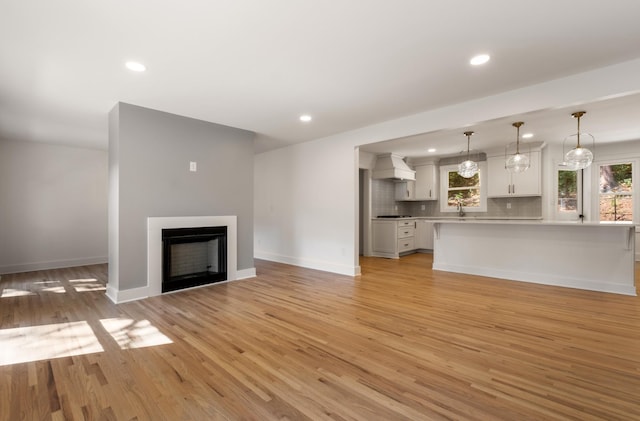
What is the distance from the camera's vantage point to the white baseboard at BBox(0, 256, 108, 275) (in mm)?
5559

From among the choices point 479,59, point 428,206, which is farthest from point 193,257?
point 428,206

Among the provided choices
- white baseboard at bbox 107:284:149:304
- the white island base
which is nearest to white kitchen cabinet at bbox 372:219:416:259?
the white island base

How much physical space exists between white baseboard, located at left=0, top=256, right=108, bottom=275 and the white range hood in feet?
21.1

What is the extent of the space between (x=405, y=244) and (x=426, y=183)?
1.78 metres

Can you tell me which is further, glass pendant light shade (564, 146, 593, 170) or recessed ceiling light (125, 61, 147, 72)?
glass pendant light shade (564, 146, 593, 170)

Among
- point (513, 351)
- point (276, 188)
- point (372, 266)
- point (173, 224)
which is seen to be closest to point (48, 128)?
point (173, 224)

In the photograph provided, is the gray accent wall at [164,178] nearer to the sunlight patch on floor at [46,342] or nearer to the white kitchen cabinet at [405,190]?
the sunlight patch on floor at [46,342]

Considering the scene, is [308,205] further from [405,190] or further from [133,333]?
[133,333]

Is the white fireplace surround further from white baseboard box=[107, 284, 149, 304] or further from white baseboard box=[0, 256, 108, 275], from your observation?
white baseboard box=[0, 256, 108, 275]

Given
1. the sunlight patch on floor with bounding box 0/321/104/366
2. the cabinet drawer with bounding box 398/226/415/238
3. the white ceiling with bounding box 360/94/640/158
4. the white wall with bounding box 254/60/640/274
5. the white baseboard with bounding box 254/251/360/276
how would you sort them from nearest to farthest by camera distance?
the sunlight patch on floor with bounding box 0/321/104/366, the white wall with bounding box 254/60/640/274, the white ceiling with bounding box 360/94/640/158, the white baseboard with bounding box 254/251/360/276, the cabinet drawer with bounding box 398/226/415/238

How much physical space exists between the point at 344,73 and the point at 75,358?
3.34 m

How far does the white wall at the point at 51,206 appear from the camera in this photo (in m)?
5.57

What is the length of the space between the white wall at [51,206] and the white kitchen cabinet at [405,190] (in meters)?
7.04

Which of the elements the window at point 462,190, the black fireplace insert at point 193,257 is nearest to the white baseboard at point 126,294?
the black fireplace insert at point 193,257
